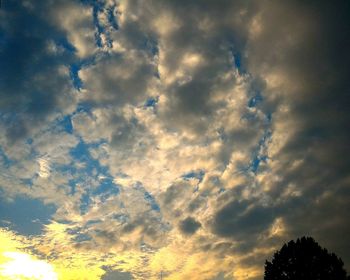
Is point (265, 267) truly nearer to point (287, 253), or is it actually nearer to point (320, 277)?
point (287, 253)

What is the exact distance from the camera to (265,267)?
2125 inches

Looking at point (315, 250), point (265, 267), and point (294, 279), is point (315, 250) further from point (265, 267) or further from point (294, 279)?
point (265, 267)

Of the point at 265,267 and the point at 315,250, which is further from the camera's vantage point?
the point at 265,267

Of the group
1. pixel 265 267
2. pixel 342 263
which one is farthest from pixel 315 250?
pixel 265 267

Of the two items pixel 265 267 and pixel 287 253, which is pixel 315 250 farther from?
pixel 265 267

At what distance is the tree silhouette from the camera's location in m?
47.6

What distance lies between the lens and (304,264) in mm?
49594

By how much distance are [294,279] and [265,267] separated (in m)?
6.26

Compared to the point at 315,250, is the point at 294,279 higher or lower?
lower

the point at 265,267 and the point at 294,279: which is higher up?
the point at 265,267

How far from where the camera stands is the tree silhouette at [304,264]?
4756 cm

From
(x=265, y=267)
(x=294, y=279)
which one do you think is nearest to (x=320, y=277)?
(x=294, y=279)

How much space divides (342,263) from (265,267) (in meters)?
13.2

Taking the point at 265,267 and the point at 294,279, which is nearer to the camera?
the point at 294,279
